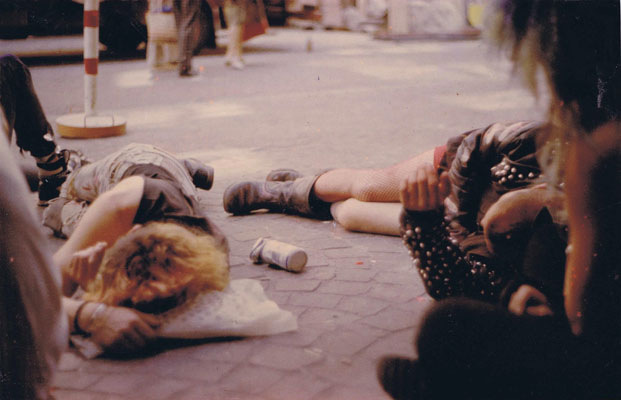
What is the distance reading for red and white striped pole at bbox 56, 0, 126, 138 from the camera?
3.80 meters

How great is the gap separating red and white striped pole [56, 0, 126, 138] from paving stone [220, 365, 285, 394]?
7.93 feet

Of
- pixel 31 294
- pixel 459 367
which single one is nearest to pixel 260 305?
pixel 459 367

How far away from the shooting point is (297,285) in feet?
7.70

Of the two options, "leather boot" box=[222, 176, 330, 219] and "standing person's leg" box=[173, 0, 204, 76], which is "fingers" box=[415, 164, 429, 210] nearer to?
"leather boot" box=[222, 176, 330, 219]

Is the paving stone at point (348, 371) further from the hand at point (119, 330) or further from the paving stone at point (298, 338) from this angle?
the hand at point (119, 330)

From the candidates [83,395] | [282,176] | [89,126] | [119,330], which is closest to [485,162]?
[119,330]

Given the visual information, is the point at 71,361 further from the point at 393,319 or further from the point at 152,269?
the point at 393,319

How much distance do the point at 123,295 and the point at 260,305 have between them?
42 centimetres

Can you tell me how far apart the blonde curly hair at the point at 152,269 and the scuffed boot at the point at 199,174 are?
1138mm

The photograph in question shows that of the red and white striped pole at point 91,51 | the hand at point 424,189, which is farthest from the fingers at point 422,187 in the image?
the red and white striped pole at point 91,51

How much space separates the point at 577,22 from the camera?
142cm

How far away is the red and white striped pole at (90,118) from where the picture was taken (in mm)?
3796

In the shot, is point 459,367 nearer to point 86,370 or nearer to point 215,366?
point 215,366

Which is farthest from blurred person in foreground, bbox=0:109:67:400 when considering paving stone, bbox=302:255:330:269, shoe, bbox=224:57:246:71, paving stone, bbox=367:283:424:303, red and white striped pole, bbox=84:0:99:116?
shoe, bbox=224:57:246:71
